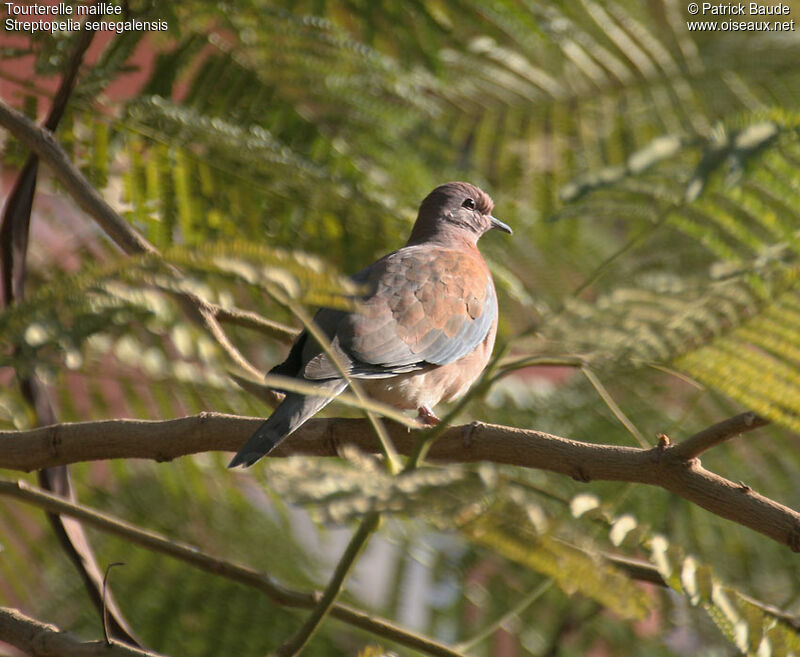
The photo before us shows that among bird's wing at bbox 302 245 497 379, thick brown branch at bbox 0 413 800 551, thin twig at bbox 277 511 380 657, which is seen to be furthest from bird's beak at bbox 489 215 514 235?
thin twig at bbox 277 511 380 657

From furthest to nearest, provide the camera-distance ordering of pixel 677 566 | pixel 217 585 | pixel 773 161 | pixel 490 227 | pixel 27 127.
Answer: pixel 490 227 → pixel 217 585 → pixel 27 127 → pixel 773 161 → pixel 677 566

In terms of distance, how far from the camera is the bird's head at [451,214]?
12.4 ft

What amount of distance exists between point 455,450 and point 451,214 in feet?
6.68

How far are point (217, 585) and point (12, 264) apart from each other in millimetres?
1359

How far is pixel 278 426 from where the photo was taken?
6.79ft

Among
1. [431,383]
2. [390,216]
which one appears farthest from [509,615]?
[390,216]

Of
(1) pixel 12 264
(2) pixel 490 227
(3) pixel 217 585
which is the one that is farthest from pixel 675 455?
(2) pixel 490 227

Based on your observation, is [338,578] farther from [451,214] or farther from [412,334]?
[451,214]

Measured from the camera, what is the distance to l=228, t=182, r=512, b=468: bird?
262 cm

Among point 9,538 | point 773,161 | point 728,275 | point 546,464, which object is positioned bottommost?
point 9,538

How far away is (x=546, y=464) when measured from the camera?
5.88 feet

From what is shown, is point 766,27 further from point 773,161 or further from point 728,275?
point 728,275

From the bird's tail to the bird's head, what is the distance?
166 centimetres

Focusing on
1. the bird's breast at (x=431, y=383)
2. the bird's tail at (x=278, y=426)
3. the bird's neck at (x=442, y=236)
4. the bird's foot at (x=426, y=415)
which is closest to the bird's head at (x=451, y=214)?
the bird's neck at (x=442, y=236)
